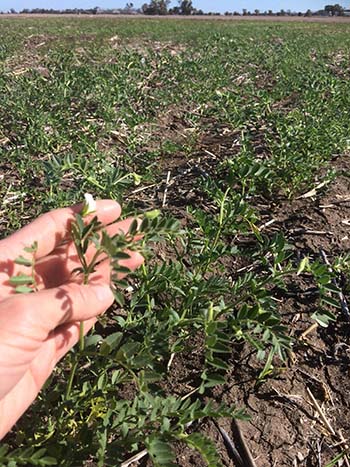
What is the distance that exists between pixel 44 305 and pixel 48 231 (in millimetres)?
493

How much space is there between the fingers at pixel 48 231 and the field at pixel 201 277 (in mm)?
190

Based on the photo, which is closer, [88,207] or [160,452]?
[160,452]

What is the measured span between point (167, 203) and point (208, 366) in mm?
1667

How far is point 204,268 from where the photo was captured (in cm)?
260

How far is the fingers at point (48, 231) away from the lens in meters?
1.98

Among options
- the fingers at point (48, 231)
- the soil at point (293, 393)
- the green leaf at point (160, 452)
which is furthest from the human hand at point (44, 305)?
the soil at point (293, 393)

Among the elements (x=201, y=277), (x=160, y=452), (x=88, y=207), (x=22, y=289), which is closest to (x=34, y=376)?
(x=22, y=289)

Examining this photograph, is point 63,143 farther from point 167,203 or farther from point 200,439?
point 200,439

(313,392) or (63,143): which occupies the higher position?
(63,143)

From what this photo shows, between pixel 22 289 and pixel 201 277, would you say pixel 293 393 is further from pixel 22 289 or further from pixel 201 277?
pixel 22 289

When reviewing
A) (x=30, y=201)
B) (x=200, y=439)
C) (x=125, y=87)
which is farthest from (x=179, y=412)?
(x=125, y=87)

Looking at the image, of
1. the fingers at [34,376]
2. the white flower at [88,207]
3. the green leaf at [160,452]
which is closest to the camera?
the green leaf at [160,452]

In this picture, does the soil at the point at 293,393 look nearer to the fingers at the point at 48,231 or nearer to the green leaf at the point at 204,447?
the green leaf at the point at 204,447

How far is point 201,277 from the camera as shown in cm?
269
